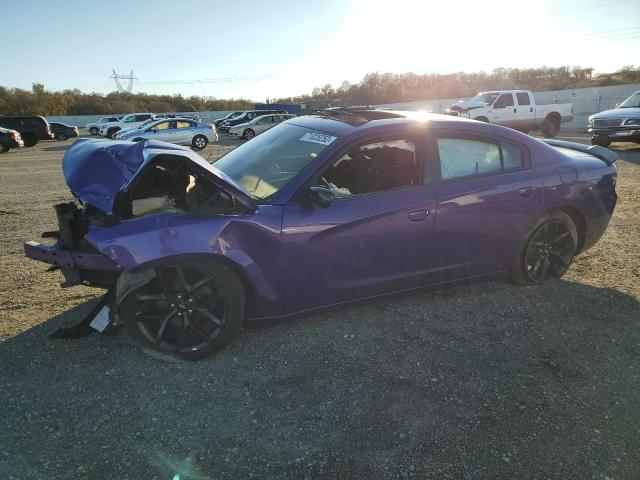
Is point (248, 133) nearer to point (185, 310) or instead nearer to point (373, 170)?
point (373, 170)

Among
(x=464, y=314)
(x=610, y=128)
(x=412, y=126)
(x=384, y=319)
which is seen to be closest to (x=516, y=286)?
(x=464, y=314)

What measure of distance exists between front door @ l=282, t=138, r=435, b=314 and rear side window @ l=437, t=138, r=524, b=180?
222 mm

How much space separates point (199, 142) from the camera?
21.5 meters

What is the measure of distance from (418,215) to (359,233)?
0.49m

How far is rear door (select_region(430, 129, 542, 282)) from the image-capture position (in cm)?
340

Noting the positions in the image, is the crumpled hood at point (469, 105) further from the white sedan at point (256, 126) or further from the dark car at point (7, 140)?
the dark car at point (7, 140)

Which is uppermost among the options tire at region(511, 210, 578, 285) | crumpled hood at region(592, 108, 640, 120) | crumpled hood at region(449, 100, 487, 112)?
crumpled hood at region(449, 100, 487, 112)

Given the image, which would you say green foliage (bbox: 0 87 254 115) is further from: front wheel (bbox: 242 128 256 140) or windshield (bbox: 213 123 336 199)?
windshield (bbox: 213 123 336 199)

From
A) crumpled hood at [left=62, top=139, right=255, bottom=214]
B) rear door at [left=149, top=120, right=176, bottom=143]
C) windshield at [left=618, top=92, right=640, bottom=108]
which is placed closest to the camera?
crumpled hood at [left=62, top=139, right=255, bottom=214]

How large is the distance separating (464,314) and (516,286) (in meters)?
0.81

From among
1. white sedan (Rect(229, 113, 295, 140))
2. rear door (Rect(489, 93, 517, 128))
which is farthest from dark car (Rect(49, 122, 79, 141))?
rear door (Rect(489, 93, 517, 128))

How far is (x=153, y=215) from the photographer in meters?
2.76

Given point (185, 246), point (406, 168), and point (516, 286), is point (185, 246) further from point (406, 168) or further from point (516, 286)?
point (516, 286)

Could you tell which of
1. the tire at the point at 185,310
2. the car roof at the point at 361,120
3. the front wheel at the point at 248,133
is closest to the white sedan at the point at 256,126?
the front wheel at the point at 248,133
